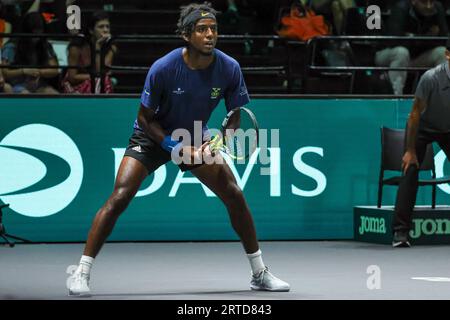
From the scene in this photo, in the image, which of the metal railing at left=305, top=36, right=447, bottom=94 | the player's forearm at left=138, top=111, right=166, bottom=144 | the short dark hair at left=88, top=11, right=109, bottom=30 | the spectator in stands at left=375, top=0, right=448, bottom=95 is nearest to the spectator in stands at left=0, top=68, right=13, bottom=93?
the short dark hair at left=88, top=11, right=109, bottom=30

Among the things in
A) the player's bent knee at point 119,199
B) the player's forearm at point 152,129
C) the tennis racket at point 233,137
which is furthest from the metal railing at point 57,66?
the player's bent knee at point 119,199

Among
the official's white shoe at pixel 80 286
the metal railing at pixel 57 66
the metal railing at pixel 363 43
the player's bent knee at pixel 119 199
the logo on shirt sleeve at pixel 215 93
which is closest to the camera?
the official's white shoe at pixel 80 286

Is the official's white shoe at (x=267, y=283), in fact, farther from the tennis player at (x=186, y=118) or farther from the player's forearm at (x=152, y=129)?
the player's forearm at (x=152, y=129)

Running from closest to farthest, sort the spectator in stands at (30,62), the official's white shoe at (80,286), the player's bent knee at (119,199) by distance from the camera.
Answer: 1. the official's white shoe at (80,286)
2. the player's bent knee at (119,199)
3. the spectator in stands at (30,62)

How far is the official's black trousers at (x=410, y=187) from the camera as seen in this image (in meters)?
11.9

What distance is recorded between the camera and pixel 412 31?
14.8m

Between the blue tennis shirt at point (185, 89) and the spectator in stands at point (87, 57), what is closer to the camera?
the blue tennis shirt at point (185, 89)

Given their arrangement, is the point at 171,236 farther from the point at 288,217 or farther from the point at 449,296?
the point at 449,296

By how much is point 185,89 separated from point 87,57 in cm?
493

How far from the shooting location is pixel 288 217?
41.3 ft

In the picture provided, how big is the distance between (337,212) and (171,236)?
1.77 metres

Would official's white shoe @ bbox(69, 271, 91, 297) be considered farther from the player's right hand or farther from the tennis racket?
the player's right hand

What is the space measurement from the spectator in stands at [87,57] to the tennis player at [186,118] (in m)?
4.08

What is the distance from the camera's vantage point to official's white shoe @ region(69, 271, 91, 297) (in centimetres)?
847
